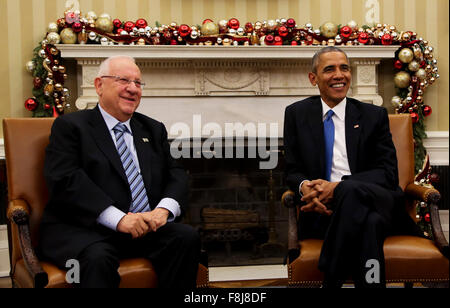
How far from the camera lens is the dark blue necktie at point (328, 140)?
2.29 meters

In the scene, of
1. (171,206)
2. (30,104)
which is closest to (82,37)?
(30,104)

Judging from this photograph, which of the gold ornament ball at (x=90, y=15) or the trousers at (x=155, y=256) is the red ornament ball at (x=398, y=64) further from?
the trousers at (x=155, y=256)

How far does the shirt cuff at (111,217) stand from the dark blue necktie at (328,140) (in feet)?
3.26

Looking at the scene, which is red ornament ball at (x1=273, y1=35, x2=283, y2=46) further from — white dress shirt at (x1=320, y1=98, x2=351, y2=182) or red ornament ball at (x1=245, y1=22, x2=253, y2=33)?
white dress shirt at (x1=320, y1=98, x2=351, y2=182)

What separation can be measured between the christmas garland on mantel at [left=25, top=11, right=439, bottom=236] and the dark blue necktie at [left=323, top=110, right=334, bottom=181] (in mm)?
1563

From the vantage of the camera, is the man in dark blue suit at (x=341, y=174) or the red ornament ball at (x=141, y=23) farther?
the red ornament ball at (x=141, y=23)

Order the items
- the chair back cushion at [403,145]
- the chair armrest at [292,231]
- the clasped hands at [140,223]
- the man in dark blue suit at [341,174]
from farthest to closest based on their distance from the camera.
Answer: the chair back cushion at [403,145] → the chair armrest at [292,231] → the man in dark blue suit at [341,174] → the clasped hands at [140,223]

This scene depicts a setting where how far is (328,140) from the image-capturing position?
7.63 feet

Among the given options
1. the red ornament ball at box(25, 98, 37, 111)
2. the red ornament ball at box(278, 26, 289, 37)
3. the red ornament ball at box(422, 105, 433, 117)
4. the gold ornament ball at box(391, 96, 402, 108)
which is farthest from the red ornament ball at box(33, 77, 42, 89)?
the red ornament ball at box(422, 105, 433, 117)

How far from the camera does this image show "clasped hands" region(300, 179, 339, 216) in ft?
6.86

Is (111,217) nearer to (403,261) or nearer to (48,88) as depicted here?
(403,261)

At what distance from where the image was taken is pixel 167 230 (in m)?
1.93

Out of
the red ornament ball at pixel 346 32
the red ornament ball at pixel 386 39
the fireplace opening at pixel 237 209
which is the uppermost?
the red ornament ball at pixel 346 32

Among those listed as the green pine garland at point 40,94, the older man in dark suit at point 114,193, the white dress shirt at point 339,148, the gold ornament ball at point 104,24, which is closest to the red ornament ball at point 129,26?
the gold ornament ball at point 104,24
